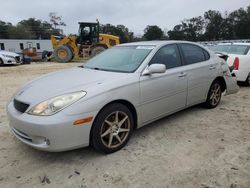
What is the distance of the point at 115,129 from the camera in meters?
3.18

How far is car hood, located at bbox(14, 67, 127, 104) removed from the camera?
9.64 feet

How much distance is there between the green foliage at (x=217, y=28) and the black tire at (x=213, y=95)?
4983 centimetres

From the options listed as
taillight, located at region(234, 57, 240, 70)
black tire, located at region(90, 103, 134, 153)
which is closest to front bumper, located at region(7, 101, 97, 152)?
black tire, located at region(90, 103, 134, 153)

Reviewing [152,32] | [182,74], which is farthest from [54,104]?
[152,32]

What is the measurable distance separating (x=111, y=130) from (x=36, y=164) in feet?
3.35

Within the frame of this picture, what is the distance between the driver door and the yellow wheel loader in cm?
1362

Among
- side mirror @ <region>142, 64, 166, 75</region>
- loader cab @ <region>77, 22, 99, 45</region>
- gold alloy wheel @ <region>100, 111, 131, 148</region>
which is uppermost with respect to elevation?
loader cab @ <region>77, 22, 99, 45</region>

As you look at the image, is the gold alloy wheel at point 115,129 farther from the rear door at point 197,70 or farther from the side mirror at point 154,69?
the rear door at point 197,70

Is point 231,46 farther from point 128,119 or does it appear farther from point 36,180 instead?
point 36,180

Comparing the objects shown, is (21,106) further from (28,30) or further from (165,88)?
(28,30)

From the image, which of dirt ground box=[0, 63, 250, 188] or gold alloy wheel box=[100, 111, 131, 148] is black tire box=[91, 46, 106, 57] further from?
gold alloy wheel box=[100, 111, 131, 148]

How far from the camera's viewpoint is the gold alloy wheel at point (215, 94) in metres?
4.92

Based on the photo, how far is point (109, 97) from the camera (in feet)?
9.81

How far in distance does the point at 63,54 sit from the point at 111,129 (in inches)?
609
